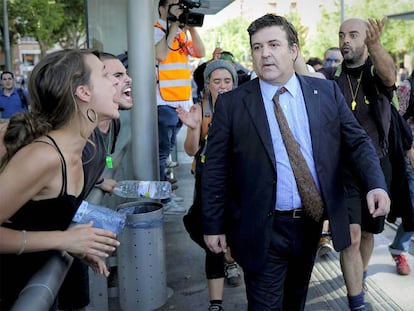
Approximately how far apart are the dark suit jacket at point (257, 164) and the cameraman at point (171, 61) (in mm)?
2388

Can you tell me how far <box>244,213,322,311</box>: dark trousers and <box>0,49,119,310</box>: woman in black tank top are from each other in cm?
104

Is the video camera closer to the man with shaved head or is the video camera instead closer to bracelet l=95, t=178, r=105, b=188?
the man with shaved head

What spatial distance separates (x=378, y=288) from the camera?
14.4 ft

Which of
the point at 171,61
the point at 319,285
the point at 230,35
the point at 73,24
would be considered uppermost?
the point at 230,35

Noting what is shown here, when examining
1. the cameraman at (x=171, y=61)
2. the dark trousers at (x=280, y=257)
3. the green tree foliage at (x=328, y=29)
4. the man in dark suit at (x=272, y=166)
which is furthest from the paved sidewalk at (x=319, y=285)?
the green tree foliage at (x=328, y=29)

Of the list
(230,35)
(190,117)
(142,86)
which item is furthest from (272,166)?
(230,35)

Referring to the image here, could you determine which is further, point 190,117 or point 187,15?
point 187,15

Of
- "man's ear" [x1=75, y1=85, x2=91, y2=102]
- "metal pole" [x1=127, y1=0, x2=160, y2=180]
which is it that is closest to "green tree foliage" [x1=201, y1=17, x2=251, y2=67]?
"metal pole" [x1=127, y1=0, x2=160, y2=180]

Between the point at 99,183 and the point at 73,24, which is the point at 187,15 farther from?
the point at 73,24

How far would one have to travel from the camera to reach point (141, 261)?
3.83m

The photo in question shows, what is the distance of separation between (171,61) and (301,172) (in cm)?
305

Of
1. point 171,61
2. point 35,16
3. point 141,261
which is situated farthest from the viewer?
point 35,16

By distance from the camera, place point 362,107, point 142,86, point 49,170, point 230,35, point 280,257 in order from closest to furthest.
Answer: point 49,170 → point 280,257 → point 362,107 → point 142,86 → point 230,35

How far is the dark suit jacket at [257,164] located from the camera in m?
2.73
